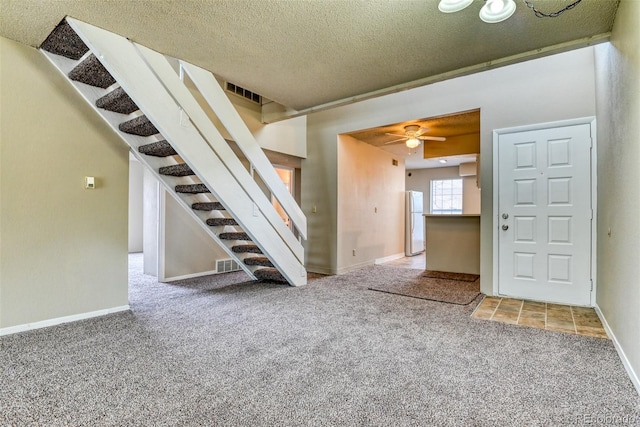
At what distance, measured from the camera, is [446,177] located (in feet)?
33.6

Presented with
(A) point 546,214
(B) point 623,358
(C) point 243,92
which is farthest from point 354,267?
(B) point 623,358

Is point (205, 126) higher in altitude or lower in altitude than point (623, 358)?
higher

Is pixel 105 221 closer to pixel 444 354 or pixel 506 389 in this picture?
pixel 444 354

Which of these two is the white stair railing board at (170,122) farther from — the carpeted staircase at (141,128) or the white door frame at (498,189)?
the white door frame at (498,189)

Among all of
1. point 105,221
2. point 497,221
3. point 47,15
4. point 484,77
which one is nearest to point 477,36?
point 484,77

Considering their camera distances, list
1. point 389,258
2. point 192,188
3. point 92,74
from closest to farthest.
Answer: point 92,74 < point 192,188 < point 389,258

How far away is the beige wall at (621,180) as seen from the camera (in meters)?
1.96

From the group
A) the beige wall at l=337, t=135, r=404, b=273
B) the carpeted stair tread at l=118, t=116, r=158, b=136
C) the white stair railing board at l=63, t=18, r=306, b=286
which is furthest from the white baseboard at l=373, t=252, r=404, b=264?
the carpeted stair tread at l=118, t=116, r=158, b=136

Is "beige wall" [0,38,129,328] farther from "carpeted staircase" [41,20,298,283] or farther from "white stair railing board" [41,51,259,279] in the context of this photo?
"carpeted staircase" [41,20,298,283]

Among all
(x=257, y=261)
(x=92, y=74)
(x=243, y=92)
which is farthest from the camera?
(x=243, y=92)

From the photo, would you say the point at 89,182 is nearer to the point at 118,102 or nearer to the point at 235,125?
the point at 118,102

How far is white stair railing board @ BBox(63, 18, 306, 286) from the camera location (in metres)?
2.52

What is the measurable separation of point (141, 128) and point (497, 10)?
3.13 meters

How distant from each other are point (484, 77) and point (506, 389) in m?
3.72
